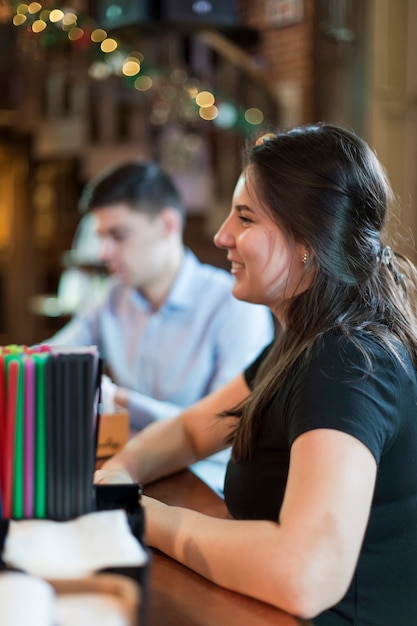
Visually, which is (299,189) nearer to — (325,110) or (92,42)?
(92,42)

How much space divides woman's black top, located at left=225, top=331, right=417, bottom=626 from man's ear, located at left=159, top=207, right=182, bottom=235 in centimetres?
164

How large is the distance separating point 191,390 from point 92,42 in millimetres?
2864

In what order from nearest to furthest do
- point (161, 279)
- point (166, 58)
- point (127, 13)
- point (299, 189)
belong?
1. point (299, 189)
2. point (161, 279)
3. point (127, 13)
4. point (166, 58)

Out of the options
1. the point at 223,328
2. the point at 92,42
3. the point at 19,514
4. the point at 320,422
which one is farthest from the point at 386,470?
the point at 92,42

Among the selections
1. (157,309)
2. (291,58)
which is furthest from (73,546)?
(291,58)

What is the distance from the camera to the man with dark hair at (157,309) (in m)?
2.59

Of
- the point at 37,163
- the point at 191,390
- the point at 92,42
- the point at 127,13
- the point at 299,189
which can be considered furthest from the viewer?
the point at 37,163

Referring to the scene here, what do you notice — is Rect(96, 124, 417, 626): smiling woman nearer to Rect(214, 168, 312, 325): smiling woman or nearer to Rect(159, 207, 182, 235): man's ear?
Rect(214, 168, 312, 325): smiling woman

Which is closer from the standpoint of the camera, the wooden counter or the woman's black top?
the wooden counter

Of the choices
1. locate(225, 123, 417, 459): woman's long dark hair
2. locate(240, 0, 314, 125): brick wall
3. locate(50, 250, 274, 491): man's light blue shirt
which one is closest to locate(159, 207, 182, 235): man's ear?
locate(50, 250, 274, 491): man's light blue shirt

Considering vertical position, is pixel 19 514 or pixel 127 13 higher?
pixel 127 13

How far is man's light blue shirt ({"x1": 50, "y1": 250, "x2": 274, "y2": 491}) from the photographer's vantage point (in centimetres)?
256

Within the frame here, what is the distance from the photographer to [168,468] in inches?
66.0

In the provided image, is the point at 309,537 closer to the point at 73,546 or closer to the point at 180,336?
the point at 73,546
